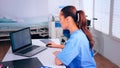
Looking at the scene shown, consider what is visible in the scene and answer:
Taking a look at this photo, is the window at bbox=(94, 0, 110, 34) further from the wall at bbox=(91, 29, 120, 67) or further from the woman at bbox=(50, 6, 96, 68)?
the woman at bbox=(50, 6, 96, 68)

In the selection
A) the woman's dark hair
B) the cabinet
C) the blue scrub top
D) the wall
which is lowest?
the wall

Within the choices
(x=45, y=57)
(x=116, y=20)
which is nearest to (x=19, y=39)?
(x=45, y=57)

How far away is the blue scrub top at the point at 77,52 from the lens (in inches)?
56.6

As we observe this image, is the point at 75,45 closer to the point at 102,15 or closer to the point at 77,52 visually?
the point at 77,52

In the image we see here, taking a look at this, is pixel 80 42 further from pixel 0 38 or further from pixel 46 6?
pixel 0 38

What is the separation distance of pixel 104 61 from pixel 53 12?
1.89 meters

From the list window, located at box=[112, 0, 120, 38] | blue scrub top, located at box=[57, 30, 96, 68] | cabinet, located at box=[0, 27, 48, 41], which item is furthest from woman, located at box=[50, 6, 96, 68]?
cabinet, located at box=[0, 27, 48, 41]

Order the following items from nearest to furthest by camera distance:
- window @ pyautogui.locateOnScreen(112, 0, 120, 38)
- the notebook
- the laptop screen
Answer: the notebook < the laptop screen < window @ pyautogui.locateOnScreen(112, 0, 120, 38)

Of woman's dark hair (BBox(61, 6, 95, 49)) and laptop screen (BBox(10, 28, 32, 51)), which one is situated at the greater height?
woman's dark hair (BBox(61, 6, 95, 49))

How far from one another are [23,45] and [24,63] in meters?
0.51

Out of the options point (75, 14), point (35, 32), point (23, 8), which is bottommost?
point (35, 32)

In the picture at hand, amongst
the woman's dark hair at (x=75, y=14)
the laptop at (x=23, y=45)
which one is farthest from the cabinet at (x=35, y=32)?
the woman's dark hair at (x=75, y=14)

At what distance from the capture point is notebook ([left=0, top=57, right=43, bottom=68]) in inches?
61.4

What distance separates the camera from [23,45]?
2117mm
